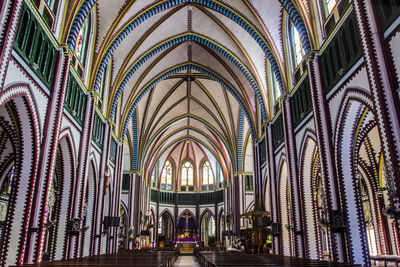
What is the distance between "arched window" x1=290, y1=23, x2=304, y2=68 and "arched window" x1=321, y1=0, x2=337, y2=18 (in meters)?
2.97

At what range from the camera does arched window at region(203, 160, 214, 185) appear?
4441 centimetres

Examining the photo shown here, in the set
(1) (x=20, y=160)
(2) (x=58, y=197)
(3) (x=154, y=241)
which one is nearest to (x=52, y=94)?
(1) (x=20, y=160)

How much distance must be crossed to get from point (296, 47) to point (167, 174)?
103 feet

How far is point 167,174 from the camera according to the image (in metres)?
44.6

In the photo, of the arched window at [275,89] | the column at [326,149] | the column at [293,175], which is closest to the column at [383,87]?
the column at [326,149]

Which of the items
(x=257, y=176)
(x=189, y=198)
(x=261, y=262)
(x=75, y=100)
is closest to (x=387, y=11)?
(x=261, y=262)

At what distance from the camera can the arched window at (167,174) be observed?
44125 millimetres

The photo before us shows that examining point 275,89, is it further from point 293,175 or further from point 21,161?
point 21,161

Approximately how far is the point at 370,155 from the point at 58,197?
16.6 m

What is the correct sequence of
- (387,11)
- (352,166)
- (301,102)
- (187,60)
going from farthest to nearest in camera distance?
(187,60), (301,102), (352,166), (387,11)

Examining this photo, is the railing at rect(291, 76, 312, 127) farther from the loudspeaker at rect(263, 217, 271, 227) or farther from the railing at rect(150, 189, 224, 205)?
the railing at rect(150, 189, 224, 205)

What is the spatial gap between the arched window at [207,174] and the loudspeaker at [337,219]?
1337 inches

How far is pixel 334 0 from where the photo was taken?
1190 cm

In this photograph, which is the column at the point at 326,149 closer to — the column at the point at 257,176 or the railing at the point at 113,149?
the column at the point at 257,176
